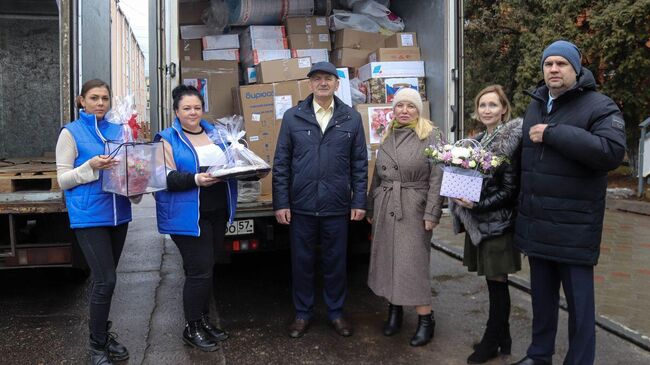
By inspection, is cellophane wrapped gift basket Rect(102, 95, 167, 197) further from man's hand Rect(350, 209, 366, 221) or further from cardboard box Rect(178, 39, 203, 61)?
cardboard box Rect(178, 39, 203, 61)

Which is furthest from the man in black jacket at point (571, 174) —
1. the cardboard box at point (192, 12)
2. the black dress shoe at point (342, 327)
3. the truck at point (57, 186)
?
the cardboard box at point (192, 12)

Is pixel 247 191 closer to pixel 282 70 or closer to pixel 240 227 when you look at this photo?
pixel 240 227

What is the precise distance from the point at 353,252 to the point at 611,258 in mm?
3130

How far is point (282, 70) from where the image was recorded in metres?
4.62

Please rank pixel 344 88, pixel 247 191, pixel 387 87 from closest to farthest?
1. pixel 247 191
2. pixel 344 88
3. pixel 387 87

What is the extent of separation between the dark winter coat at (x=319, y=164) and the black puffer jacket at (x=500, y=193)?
2.72 feet

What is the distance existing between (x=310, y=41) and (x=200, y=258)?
255cm

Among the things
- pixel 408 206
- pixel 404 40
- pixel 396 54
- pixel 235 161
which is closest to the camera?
pixel 235 161

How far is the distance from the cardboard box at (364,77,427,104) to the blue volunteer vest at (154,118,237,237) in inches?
76.8

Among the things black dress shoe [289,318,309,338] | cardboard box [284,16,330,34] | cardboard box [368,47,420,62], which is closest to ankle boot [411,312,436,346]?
black dress shoe [289,318,309,338]

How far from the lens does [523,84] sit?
36.3 ft

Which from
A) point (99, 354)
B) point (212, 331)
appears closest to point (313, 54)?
point (212, 331)

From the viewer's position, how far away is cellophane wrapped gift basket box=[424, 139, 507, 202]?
3029 mm

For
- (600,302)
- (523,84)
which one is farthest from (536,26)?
(600,302)
